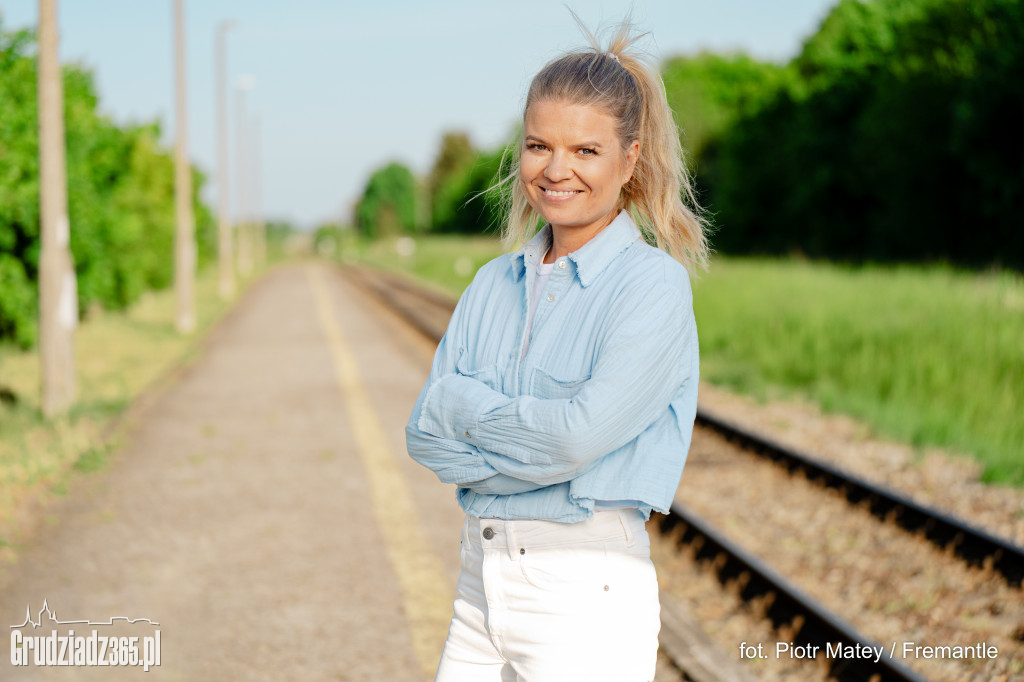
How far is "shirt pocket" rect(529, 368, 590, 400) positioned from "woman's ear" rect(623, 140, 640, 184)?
1.42 ft

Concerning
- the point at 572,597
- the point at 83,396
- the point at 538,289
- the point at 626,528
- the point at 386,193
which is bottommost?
the point at 386,193

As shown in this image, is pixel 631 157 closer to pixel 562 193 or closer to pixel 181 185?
pixel 562 193

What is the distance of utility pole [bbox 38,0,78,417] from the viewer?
337 inches

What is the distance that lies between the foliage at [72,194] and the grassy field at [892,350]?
745 centimetres

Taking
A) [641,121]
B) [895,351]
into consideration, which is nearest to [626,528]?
[641,121]

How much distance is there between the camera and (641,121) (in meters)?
1.84

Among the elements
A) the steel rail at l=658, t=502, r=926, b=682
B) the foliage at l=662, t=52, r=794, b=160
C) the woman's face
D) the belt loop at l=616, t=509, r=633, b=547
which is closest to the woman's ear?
the woman's face

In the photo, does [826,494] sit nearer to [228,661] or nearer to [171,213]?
[228,661]

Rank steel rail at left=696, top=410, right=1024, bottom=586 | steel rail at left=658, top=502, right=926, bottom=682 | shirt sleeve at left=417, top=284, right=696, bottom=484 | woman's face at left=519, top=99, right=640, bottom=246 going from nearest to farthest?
shirt sleeve at left=417, top=284, right=696, bottom=484 < woman's face at left=519, top=99, right=640, bottom=246 < steel rail at left=658, top=502, right=926, bottom=682 < steel rail at left=696, top=410, right=1024, bottom=586

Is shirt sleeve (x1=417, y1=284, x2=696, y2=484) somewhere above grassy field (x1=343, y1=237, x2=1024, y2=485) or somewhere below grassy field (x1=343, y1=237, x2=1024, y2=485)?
above

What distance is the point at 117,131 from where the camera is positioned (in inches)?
659

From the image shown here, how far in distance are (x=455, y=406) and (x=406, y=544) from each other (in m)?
3.91

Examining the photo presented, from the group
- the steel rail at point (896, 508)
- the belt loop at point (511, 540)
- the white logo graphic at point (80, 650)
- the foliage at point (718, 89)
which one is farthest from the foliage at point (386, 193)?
the belt loop at point (511, 540)

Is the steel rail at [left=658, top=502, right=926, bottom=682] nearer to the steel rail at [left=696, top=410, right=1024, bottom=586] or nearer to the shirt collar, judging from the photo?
the steel rail at [left=696, top=410, right=1024, bottom=586]
